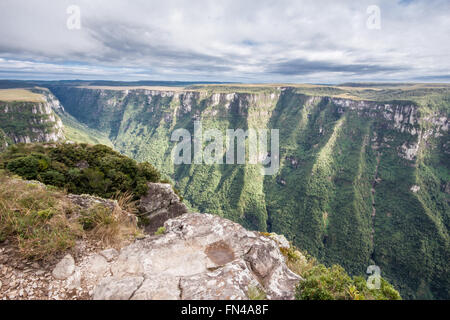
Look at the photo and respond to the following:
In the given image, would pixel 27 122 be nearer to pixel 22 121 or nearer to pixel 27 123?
pixel 27 123

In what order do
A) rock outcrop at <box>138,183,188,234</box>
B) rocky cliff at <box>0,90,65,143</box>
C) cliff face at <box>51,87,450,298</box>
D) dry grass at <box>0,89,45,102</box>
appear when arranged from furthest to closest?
dry grass at <box>0,89,45,102</box>, rocky cliff at <box>0,90,65,143</box>, cliff face at <box>51,87,450,298</box>, rock outcrop at <box>138,183,188,234</box>

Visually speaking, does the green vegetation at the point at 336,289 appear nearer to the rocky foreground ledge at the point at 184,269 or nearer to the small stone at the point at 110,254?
the rocky foreground ledge at the point at 184,269

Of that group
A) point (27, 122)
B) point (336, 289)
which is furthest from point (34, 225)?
point (27, 122)

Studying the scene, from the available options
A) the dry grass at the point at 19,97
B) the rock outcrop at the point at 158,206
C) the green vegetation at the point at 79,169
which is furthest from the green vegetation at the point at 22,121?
the rock outcrop at the point at 158,206

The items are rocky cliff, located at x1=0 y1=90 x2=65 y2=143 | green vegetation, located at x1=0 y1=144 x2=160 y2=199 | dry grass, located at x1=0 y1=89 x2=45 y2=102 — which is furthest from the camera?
dry grass, located at x1=0 y1=89 x2=45 y2=102

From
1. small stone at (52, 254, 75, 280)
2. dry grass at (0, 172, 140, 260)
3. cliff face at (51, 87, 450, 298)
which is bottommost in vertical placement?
cliff face at (51, 87, 450, 298)

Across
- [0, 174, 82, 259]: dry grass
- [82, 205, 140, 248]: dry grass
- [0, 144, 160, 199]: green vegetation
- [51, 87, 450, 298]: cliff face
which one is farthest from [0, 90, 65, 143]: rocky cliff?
[82, 205, 140, 248]: dry grass

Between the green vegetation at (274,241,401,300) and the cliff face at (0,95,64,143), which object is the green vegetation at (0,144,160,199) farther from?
the cliff face at (0,95,64,143)
